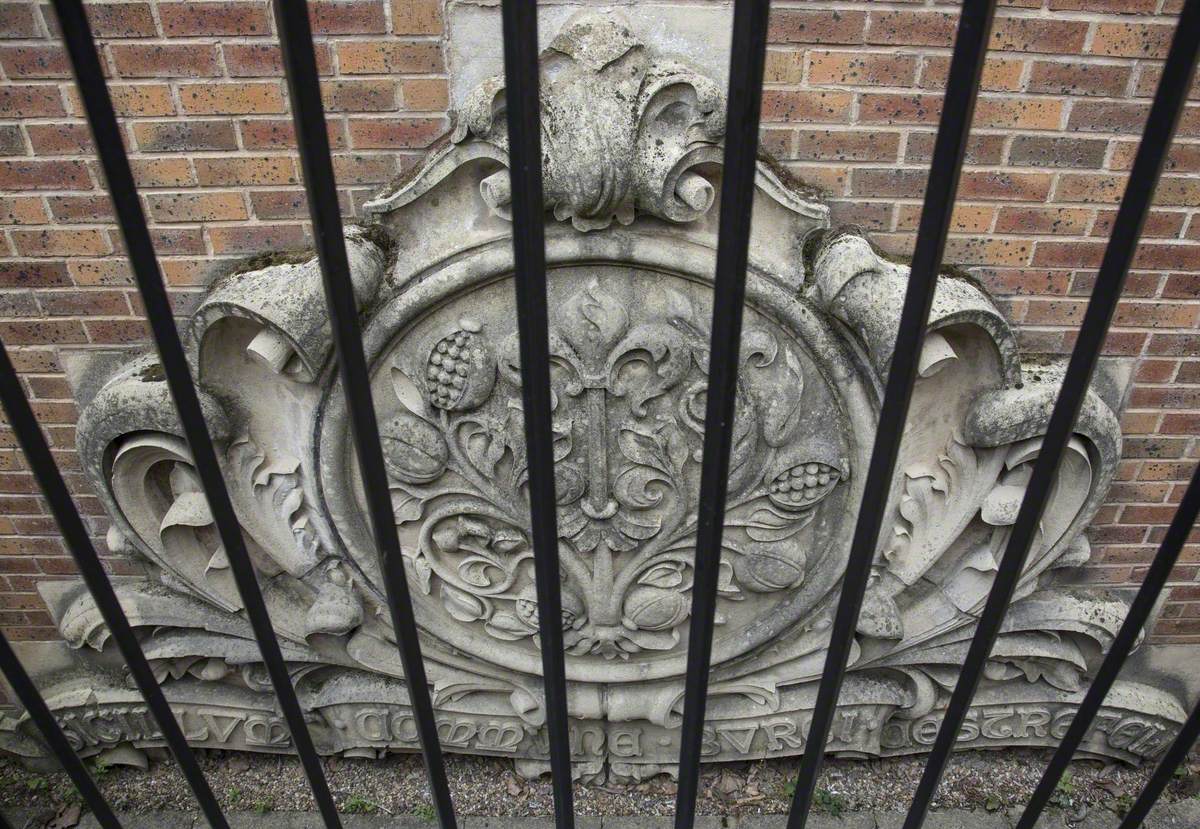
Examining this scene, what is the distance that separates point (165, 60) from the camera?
6.05 feet

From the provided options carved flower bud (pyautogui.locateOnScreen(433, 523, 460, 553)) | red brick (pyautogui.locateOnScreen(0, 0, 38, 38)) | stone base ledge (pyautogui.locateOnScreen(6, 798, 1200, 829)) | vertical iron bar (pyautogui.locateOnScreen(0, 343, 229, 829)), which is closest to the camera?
vertical iron bar (pyautogui.locateOnScreen(0, 343, 229, 829))

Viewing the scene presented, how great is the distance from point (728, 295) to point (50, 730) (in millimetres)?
931

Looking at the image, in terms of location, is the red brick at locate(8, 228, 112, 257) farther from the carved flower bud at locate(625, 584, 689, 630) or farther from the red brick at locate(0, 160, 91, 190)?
the carved flower bud at locate(625, 584, 689, 630)

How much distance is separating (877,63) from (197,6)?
5.04 feet

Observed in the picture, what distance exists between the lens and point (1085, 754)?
2.86 m

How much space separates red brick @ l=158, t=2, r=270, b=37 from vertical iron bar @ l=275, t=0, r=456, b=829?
1.38m

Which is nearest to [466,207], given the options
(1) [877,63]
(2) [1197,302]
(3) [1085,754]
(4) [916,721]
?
(1) [877,63]

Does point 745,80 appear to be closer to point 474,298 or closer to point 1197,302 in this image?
point 474,298

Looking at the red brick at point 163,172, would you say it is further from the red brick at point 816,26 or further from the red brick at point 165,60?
the red brick at point 816,26

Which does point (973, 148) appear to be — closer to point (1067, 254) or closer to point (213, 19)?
point (1067, 254)

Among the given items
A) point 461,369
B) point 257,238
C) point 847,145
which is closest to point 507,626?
point 461,369

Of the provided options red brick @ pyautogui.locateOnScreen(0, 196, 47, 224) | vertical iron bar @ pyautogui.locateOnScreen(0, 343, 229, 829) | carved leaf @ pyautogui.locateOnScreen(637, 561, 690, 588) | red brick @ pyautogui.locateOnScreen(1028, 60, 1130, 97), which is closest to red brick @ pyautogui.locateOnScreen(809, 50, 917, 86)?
red brick @ pyautogui.locateOnScreen(1028, 60, 1130, 97)

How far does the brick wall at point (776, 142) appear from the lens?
1.80m

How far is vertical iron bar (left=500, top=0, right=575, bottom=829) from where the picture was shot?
1.83 ft
